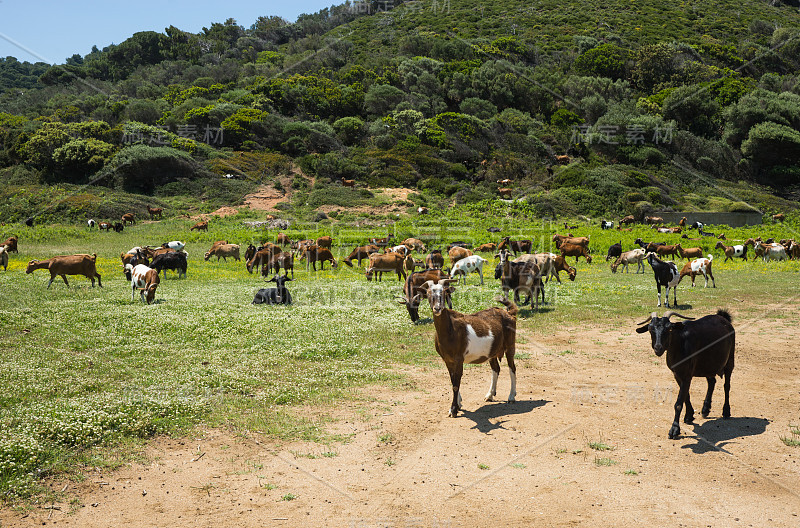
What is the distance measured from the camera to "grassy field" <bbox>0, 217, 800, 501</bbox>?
867cm

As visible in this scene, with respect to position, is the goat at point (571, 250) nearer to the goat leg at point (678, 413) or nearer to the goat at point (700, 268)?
the goat at point (700, 268)

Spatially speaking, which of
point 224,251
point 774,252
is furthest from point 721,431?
point 774,252

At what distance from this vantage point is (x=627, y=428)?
8945 millimetres

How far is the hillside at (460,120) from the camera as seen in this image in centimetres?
6278

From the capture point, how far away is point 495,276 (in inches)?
913

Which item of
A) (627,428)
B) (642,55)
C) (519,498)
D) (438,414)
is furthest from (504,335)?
(642,55)

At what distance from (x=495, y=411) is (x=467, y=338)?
1.39 metres

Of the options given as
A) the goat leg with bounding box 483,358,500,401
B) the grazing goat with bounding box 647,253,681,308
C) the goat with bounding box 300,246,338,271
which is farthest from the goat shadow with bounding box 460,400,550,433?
the goat with bounding box 300,246,338,271

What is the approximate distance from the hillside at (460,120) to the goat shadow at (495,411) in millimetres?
46108

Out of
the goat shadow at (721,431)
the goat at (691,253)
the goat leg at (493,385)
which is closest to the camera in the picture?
the goat shadow at (721,431)

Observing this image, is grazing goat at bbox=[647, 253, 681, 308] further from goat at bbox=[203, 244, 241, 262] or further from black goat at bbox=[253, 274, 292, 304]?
goat at bbox=[203, 244, 241, 262]

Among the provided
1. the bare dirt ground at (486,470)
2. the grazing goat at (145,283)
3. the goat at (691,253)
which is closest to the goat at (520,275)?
the bare dirt ground at (486,470)

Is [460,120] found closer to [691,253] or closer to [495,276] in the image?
[691,253]

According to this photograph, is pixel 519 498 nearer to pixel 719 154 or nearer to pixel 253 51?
pixel 719 154
